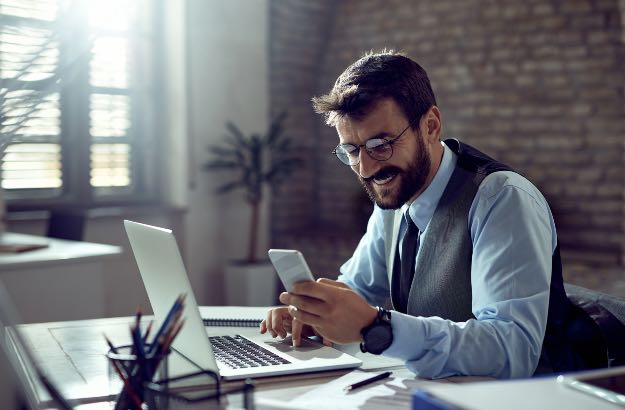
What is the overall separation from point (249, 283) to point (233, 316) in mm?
3244

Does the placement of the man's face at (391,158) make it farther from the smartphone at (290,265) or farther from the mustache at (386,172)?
the smartphone at (290,265)

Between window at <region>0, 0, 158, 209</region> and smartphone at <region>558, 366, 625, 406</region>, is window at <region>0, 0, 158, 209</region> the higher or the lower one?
the higher one

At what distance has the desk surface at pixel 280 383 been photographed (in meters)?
0.72

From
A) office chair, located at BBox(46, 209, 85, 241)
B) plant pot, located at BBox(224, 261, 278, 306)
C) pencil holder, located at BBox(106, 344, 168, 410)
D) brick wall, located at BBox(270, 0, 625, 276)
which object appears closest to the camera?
pencil holder, located at BBox(106, 344, 168, 410)

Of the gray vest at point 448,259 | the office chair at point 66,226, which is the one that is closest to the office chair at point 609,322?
the gray vest at point 448,259

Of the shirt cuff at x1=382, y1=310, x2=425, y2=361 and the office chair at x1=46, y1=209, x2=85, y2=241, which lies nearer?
the shirt cuff at x1=382, y1=310, x2=425, y2=361

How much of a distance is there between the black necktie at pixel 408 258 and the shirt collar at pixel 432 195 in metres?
0.02

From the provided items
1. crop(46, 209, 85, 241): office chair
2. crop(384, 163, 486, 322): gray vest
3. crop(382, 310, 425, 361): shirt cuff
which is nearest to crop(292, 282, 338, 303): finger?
crop(382, 310, 425, 361): shirt cuff

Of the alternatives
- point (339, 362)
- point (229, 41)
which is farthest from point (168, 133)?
point (339, 362)

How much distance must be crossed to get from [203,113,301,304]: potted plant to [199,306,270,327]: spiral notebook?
3156 millimetres

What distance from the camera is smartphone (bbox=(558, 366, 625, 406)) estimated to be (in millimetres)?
728

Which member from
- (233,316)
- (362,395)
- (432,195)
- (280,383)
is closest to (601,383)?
(362,395)

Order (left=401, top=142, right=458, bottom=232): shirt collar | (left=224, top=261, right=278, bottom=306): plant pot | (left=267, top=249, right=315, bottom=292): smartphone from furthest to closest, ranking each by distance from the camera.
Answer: (left=224, top=261, right=278, bottom=306): plant pot, (left=401, top=142, right=458, bottom=232): shirt collar, (left=267, top=249, right=315, bottom=292): smartphone

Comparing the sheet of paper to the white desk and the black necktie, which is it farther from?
the white desk
